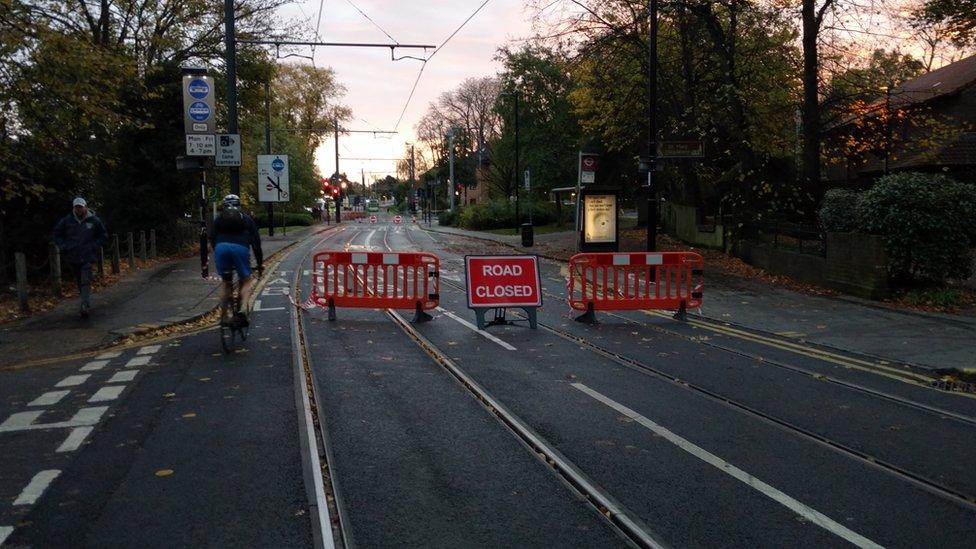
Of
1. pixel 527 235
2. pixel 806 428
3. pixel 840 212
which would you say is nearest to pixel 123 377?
pixel 806 428

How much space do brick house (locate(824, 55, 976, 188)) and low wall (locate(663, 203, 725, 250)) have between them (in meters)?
4.15

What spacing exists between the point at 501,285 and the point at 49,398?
646cm

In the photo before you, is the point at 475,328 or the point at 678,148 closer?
the point at 475,328

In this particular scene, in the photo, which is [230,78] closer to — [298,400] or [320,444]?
[298,400]

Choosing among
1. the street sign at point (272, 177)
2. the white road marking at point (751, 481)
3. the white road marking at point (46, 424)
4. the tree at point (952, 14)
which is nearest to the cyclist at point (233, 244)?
the white road marking at point (46, 424)

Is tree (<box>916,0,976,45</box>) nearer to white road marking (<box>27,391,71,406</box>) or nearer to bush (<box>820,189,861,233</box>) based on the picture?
bush (<box>820,189,861,233</box>)

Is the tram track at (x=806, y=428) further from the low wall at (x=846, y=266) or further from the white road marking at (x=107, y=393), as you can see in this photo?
the low wall at (x=846, y=266)

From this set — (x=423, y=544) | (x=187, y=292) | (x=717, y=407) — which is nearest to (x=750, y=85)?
(x=187, y=292)

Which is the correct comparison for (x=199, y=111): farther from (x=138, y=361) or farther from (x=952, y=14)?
(x=952, y=14)

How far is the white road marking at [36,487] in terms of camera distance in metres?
4.65

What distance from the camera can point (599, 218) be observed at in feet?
83.3

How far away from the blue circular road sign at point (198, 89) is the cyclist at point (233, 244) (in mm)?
8709

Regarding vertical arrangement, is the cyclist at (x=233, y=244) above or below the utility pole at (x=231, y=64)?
below

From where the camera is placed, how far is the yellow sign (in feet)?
82.7
